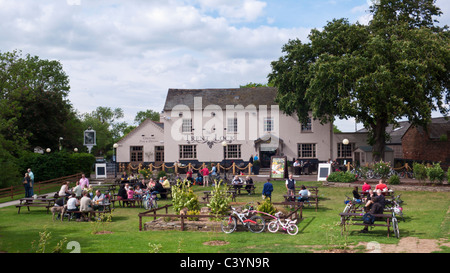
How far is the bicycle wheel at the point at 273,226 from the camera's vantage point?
45.4ft

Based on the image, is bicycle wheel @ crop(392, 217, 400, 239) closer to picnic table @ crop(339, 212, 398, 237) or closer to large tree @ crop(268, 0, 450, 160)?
picnic table @ crop(339, 212, 398, 237)

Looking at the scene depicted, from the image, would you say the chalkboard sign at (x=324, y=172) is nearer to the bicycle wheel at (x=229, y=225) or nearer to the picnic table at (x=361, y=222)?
the picnic table at (x=361, y=222)

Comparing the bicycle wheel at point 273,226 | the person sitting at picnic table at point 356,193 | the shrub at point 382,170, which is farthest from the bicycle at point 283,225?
the shrub at point 382,170

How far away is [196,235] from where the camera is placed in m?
13.5

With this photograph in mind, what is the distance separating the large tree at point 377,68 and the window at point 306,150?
5834 mm

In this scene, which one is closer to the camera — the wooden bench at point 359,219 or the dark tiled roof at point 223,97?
the wooden bench at point 359,219

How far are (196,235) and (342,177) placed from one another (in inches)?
653

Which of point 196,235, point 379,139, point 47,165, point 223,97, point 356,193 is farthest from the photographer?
point 223,97

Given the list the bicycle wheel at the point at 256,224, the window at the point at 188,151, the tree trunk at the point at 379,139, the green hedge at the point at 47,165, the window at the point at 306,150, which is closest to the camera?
the bicycle wheel at the point at 256,224

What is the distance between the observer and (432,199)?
21234 mm

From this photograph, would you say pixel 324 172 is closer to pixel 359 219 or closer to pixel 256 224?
pixel 359 219

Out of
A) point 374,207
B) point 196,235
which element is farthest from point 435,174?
point 196,235

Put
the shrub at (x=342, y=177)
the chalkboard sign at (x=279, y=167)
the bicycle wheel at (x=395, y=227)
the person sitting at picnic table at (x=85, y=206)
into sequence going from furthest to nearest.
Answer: the chalkboard sign at (x=279, y=167), the shrub at (x=342, y=177), the person sitting at picnic table at (x=85, y=206), the bicycle wheel at (x=395, y=227)
